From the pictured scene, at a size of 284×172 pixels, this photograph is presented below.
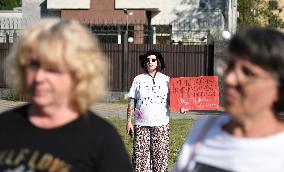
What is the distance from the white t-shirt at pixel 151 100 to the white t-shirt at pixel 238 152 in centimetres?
558

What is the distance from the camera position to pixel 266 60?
2598mm

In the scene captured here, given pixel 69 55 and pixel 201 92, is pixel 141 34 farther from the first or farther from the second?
pixel 69 55

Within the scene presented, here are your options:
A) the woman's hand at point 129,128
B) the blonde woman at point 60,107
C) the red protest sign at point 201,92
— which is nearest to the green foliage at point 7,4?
the red protest sign at point 201,92

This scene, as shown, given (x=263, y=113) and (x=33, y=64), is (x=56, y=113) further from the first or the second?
(x=263, y=113)

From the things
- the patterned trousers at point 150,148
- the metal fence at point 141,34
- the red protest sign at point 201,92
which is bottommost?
the patterned trousers at point 150,148

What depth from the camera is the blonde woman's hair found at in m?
2.62

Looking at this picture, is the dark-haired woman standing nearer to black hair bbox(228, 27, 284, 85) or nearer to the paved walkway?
black hair bbox(228, 27, 284, 85)

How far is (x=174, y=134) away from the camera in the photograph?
14172 mm

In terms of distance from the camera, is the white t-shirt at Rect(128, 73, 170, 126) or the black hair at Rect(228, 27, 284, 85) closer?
the black hair at Rect(228, 27, 284, 85)

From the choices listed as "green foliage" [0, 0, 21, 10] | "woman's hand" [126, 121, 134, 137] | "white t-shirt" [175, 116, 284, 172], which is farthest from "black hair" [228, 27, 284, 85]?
"green foliage" [0, 0, 21, 10]

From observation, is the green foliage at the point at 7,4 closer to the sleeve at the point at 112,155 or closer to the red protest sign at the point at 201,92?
the red protest sign at the point at 201,92

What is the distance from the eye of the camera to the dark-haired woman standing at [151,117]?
8461mm

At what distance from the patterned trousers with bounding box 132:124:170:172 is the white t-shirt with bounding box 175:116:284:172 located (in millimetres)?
5615

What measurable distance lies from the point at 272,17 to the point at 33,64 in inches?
1819
